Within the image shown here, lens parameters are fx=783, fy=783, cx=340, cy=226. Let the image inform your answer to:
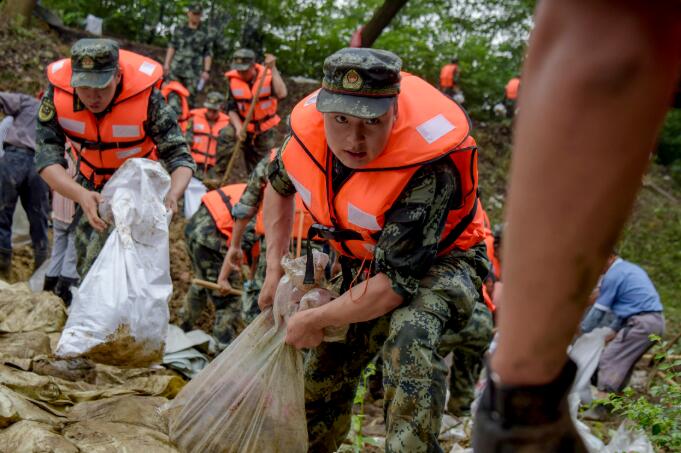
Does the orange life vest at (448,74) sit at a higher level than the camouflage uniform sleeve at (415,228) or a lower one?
lower

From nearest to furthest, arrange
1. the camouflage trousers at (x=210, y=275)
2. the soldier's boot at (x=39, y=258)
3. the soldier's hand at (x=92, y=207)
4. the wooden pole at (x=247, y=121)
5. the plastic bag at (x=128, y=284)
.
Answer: the plastic bag at (x=128, y=284) → the soldier's hand at (x=92, y=207) → the camouflage trousers at (x=210, y=275) → the soldier's boot at (x=39, y=258) → the wooden pole at (x=247, y=121)

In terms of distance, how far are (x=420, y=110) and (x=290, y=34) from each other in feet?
40.2

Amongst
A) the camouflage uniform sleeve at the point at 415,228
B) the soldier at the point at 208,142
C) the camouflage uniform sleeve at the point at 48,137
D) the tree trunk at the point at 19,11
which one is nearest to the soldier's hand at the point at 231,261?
the camouflage uniform sleeve at the point at 48,137

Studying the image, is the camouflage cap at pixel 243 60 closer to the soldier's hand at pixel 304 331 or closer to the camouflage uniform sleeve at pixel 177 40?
the camouflage uniform sleeve at pixel 177 40

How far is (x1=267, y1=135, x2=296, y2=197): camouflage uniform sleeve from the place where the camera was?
3.40m

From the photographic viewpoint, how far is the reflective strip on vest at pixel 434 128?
2.84 meters

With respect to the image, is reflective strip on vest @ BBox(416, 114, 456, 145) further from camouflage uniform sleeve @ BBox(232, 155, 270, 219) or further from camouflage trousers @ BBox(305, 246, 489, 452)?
camouflage uniform sleeve @ BBox(232, 155, 270, 219)

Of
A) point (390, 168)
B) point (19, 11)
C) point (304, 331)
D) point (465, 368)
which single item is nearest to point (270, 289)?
point (304, 331)

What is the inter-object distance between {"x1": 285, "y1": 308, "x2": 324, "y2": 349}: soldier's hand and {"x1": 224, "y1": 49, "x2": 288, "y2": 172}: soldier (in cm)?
721

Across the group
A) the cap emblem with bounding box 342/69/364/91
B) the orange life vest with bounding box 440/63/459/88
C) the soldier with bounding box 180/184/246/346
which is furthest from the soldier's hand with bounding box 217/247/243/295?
the orange life vest with bounding box 440/63/459/88

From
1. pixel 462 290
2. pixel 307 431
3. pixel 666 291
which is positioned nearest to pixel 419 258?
pixel 462 290

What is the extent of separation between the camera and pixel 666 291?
11.4 m

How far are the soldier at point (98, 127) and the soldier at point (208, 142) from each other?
17.9 feet

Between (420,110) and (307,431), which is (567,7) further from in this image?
(307,431)
